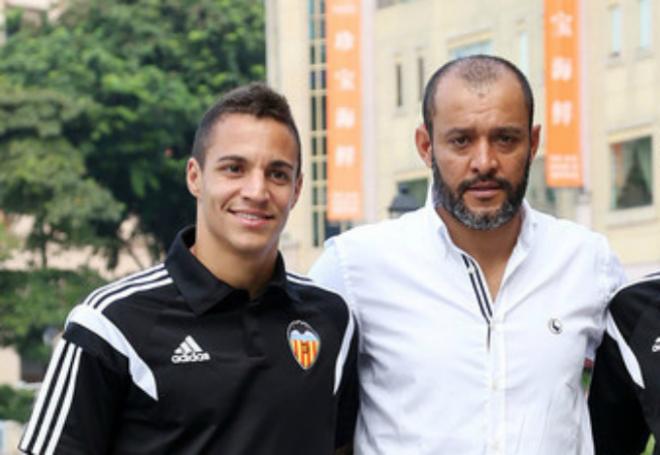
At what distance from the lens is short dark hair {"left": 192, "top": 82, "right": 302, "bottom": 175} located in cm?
524

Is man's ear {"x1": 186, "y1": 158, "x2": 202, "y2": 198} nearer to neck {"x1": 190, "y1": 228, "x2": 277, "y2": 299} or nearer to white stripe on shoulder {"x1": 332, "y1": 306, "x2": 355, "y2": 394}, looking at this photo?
neck {"x1": 190, "y1": 228, "x2": 277, "y2": 299}

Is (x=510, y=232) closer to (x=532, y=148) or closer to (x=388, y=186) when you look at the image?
(x=532, y=148)

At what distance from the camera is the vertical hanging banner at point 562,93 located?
93.2 ft

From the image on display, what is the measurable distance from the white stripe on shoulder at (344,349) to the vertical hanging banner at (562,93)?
23.1 meters

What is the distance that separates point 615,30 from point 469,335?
82.3 ft

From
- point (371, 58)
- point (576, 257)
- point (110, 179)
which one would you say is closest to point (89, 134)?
point (110, 179)

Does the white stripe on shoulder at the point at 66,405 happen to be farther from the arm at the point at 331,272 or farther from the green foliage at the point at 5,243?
the green foliage at the point at 5,243

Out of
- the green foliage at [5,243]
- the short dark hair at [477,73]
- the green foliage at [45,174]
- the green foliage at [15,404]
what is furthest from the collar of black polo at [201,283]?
the green foliage at [45,174]

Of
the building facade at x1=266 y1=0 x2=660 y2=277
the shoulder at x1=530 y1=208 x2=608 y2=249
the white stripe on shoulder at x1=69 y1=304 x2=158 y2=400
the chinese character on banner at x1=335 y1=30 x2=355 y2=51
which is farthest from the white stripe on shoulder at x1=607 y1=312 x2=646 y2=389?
the chinese character on banner at x1=335 y1=30 x2=355 y2=51

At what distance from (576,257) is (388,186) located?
3057 centimetres

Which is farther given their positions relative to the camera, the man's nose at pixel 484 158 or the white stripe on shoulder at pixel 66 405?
the man's nose at pixel 484 158

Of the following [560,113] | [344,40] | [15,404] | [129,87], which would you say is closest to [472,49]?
[344,40]

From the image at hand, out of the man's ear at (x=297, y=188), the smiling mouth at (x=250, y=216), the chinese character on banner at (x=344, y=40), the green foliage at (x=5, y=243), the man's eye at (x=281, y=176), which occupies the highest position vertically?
the chinese character on banner at (x=344, y=40)

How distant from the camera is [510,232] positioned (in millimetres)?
5516
